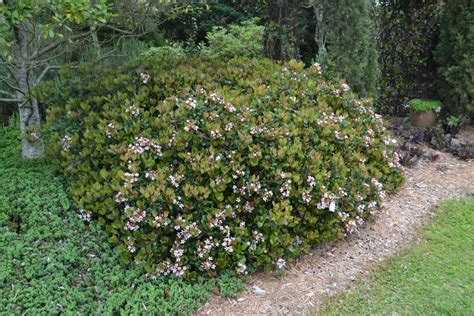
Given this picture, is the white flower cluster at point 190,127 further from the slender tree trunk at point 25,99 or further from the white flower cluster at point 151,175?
the slender tree trunk at point 25,99

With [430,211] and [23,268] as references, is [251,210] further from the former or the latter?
[430,211]

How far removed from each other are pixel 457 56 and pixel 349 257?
407cm

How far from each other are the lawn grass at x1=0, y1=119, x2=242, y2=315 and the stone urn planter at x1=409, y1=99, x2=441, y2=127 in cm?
445

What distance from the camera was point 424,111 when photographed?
6.28 metres

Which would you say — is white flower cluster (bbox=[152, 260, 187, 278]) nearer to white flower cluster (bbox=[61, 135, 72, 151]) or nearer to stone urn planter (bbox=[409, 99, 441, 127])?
white flower cluster (bbox=[61, 135, 72, 151])

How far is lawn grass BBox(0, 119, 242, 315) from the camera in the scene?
2570mm

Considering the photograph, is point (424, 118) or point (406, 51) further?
point (406, 51)

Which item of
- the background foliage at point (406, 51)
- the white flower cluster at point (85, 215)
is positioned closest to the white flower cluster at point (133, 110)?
the white flower cluster at point (85, 215)

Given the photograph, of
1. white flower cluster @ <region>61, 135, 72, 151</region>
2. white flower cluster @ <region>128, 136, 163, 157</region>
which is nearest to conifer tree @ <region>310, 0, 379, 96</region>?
white flower cluster @ <region>128, 136, 163, 157</region>

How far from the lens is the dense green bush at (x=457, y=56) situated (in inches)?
237

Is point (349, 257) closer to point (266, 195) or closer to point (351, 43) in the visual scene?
point (266, 195)

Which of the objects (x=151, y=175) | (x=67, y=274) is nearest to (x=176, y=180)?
(x=151, y=175)

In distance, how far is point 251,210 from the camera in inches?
120

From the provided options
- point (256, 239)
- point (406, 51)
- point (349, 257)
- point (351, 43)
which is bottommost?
point (349, 257)
